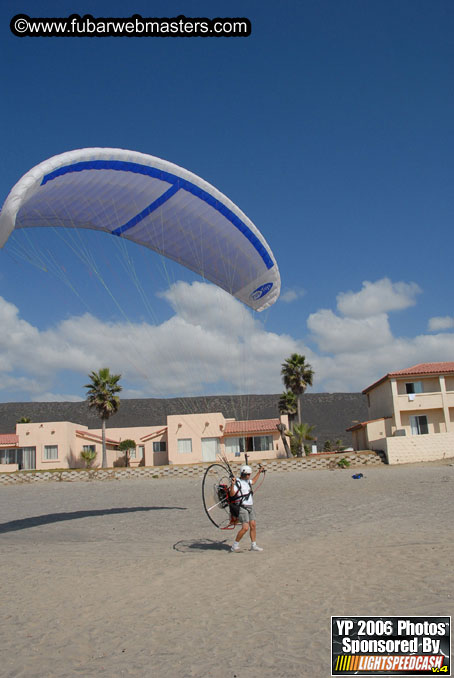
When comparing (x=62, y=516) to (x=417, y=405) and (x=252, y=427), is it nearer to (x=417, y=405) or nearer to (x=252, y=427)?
(x=252, y=427)

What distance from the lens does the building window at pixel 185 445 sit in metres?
34.3

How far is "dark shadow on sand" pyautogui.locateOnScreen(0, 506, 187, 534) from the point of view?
12.6 m

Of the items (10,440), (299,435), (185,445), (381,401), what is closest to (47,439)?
(10,440)

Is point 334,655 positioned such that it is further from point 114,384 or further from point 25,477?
point 114,384

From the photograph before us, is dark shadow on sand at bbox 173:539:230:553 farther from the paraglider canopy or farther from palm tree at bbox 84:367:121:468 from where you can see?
palm tree at bbox 84:367:121:468

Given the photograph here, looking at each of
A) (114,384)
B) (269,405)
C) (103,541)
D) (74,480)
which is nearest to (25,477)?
(74,480)

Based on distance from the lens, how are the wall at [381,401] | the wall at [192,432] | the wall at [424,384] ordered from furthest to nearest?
the wall at [192,432], the wall at [381,401], the wall at [424,384]

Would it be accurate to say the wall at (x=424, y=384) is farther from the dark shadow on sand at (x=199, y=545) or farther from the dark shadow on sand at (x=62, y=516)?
the dark shadow on sand at (x=199, y=545)

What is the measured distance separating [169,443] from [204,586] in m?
27.9

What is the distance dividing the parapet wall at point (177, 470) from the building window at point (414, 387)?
5.87 m

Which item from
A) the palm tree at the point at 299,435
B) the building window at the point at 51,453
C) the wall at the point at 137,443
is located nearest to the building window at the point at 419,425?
the palm tree at the point at 299,435

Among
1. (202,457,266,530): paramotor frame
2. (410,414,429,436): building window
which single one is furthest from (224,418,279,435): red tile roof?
(202,457,266,530): paramotor frame

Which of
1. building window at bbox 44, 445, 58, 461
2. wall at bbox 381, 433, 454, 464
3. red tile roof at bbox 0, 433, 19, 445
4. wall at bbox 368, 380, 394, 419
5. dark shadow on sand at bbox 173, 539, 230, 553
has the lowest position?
dark shadow on sand at bbox 173, 539, 230, 553

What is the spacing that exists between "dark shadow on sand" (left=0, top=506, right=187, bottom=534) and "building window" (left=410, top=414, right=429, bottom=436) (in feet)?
65.4
